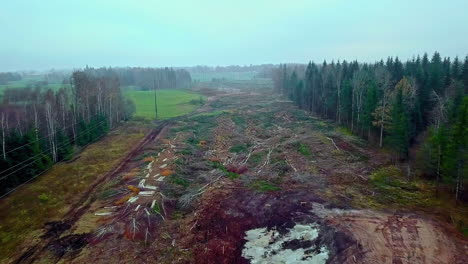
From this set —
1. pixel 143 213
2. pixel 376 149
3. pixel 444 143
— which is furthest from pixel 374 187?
pixel 143 213

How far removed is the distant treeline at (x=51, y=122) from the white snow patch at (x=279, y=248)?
2108 cm

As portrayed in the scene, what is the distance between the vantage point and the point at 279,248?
17.0 m

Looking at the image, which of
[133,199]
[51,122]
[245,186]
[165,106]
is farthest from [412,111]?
[165,106]

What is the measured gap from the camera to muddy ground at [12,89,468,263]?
16406mm

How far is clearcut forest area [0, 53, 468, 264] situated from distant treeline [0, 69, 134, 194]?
21cm

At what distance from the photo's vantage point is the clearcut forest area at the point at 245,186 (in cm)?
1705

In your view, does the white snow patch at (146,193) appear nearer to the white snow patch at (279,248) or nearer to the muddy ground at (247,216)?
the muddy ground at (247,216)

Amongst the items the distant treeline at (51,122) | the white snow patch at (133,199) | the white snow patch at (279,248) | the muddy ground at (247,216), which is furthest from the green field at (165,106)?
the white snow patch at (279,248)

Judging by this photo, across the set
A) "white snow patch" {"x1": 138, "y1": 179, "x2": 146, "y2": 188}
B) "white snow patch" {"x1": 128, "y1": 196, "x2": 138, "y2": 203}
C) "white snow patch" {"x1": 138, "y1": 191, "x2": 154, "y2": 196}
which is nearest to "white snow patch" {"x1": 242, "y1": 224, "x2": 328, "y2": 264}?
"white snow patch" {"x1": 138, "y1": 191, "x2": 154, "y2": 196}

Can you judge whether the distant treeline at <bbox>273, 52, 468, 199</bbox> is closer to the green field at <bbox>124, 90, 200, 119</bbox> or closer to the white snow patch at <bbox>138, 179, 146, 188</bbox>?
the white snow patch at <bbox>138, 179, 146, 188</bbox>

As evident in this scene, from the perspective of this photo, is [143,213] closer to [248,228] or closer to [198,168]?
[248,228]

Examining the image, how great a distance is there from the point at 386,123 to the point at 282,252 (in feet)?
82.7

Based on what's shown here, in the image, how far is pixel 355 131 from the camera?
43.3m

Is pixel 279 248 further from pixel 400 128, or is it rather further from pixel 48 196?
pixel 400 128
